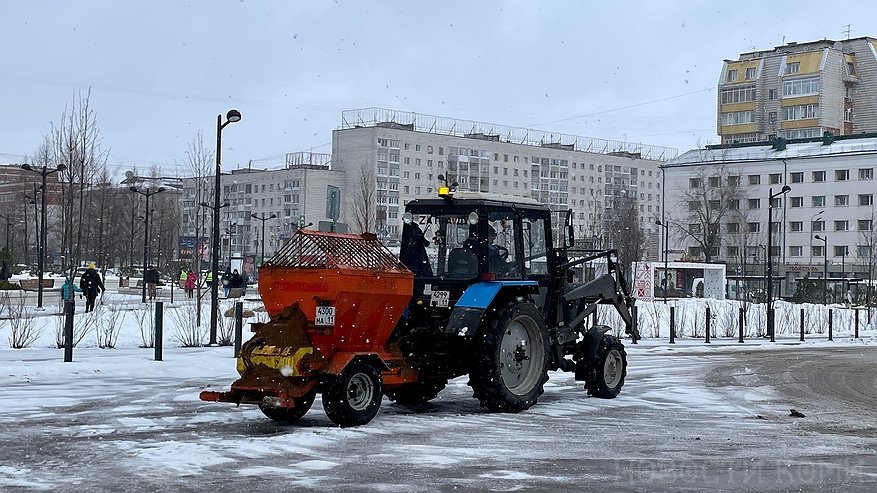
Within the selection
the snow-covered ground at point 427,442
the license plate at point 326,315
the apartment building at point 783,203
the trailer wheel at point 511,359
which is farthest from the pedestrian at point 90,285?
the apartment building at point 783,203

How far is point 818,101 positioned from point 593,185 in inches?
1645

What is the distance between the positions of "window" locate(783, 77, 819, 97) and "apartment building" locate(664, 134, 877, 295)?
34.3 feet

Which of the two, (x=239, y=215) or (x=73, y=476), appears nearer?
(x=73, y=476)

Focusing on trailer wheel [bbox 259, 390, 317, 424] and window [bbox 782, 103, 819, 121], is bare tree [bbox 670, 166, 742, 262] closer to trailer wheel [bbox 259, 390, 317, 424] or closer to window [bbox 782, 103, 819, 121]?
window [bbox 782, 103, 819, 121]

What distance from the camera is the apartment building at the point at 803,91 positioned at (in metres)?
107

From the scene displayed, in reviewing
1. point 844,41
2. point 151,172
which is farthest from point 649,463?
point 151,172

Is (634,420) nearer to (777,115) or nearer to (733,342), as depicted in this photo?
(733,342)

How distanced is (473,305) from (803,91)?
102 meters

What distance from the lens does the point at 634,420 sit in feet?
43.1

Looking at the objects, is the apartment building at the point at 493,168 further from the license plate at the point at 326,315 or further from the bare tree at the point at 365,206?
the license plate at the point at 326,315

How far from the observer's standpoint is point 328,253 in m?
11.7

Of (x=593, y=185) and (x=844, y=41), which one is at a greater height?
(x=844, y=41)

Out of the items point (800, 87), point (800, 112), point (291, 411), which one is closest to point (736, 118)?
point (800, 112)

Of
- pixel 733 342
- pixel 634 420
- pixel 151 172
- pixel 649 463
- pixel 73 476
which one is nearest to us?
pixel 73 476
